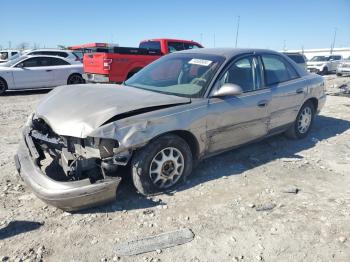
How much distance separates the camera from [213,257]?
2.82m

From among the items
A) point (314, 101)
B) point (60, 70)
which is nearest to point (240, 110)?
point (314, 101)

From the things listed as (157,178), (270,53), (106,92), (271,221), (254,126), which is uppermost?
(270,53)

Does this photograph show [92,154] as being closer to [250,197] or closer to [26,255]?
[26,255]

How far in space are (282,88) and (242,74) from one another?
94 cm

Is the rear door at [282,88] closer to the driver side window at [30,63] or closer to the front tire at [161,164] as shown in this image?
the front tire at [161,164]

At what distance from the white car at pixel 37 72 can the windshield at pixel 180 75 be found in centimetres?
820


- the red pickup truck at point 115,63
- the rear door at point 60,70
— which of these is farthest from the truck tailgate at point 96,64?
the rear door at point 60,70

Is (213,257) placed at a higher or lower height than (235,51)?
lower

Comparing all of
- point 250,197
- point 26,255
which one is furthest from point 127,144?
point 250,197

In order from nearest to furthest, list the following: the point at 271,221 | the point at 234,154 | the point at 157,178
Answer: the point at 271,221
the point at 157,178
the point at 234,154

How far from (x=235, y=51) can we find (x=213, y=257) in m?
2.89

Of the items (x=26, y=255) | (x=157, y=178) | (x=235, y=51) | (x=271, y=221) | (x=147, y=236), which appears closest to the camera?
(x=26, y=255)

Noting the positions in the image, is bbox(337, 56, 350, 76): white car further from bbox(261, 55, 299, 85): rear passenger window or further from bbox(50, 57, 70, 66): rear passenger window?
bbox(261, 55, 299, 85): rear passenger window

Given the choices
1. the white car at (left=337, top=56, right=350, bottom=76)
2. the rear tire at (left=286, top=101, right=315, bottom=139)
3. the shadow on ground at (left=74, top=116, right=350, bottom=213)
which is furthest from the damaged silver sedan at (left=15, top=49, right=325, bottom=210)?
the white car at (left=337, top=56, right=350, bottom=76)
